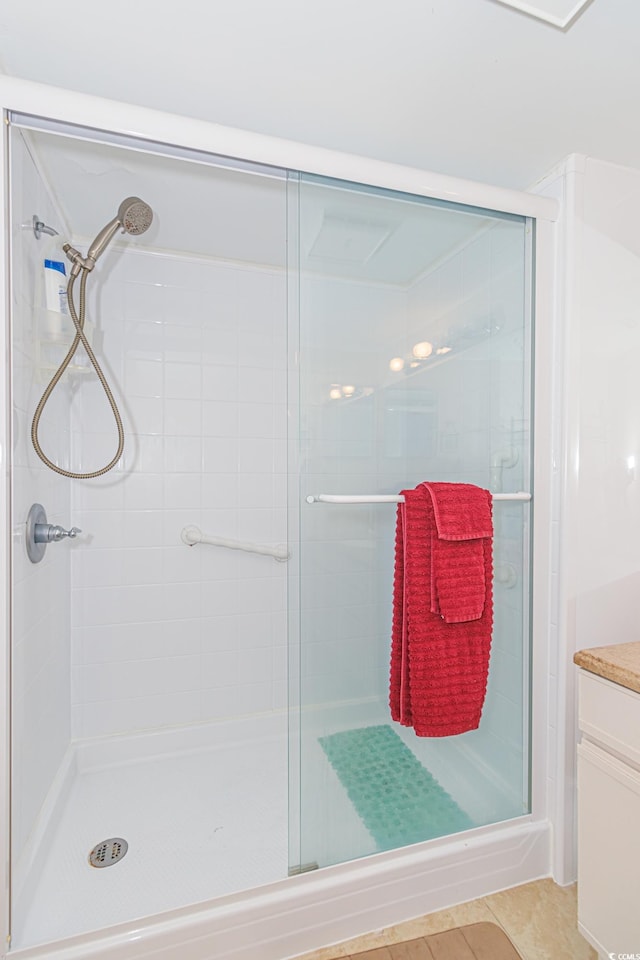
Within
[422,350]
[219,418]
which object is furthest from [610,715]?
[219,418]

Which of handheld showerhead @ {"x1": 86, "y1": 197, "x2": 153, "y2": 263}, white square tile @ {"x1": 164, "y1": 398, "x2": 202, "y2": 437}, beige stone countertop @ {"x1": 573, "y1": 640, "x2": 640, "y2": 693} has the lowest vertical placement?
beige stone countertop @ {"x1": 573, "y1": 640, "x2": 640, "y2": 693}

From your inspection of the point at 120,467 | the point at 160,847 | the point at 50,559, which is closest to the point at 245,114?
the point at 120,467

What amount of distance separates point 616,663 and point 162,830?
1.49 m

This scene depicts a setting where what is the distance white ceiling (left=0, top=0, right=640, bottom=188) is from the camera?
41.3 inches

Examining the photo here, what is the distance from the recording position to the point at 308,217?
4.26 ft

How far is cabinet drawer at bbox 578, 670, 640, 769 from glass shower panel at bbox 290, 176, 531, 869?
297 mm

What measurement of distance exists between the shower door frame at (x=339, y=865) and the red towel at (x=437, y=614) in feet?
0.89

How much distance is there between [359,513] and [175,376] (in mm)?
1172

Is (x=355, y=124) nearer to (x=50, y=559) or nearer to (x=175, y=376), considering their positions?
(x=175, y=376)

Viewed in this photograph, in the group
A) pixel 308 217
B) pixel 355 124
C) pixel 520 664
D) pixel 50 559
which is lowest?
pixel 520 664

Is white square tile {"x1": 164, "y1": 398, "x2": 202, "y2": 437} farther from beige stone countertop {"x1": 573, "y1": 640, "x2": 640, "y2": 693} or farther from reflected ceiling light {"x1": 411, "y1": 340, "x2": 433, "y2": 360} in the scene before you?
beige stone countertop {"x1": 573, "y1": 640, "x2": 640, "y2": 693}

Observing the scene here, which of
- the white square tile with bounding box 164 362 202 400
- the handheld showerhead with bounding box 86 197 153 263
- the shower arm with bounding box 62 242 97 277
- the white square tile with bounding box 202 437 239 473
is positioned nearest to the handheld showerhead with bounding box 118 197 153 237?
the handheld showerhead with bounding box 86 197 153 263

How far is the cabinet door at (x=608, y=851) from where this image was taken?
1108 millimetres

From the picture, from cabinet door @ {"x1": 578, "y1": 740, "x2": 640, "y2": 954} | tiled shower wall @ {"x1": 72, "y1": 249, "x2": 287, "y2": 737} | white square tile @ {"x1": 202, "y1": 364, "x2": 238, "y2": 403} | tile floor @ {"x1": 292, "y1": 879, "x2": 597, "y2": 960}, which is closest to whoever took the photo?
cabinet door @ {"x1": 578, "y1": 740, "x2": 640, "y2": 954}
